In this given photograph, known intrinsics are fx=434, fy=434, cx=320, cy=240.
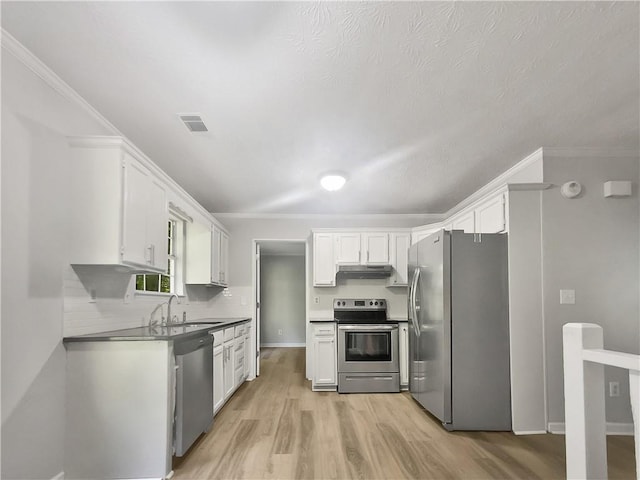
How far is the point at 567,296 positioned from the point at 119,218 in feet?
12.1

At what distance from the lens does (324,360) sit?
558 centimetres

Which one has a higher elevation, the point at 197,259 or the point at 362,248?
the point at 362,248

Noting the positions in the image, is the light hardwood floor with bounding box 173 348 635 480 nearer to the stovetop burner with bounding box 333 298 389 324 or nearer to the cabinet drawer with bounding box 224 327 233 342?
the cabinet drawer with bounding box 224 327 233 342

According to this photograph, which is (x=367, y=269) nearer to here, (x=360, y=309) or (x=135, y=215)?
(x=360, y=309)

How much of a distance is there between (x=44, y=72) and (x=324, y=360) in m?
4.32

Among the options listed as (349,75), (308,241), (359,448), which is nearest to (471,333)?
(359,448)

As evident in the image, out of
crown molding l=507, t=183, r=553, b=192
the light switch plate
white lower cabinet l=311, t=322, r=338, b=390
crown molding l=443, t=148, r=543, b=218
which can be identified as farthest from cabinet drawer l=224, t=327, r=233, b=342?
the light switch plate

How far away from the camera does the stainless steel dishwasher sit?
293cm

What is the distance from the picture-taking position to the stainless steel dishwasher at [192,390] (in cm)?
293

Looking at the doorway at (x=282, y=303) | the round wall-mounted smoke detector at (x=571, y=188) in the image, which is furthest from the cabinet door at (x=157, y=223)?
the doorway at (x=282, y=303)

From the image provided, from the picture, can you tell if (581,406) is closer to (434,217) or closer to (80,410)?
(80,410)

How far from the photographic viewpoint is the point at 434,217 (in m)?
6.81

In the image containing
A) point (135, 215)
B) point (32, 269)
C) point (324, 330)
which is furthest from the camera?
point (324, 330)

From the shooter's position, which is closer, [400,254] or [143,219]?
[143,219]
